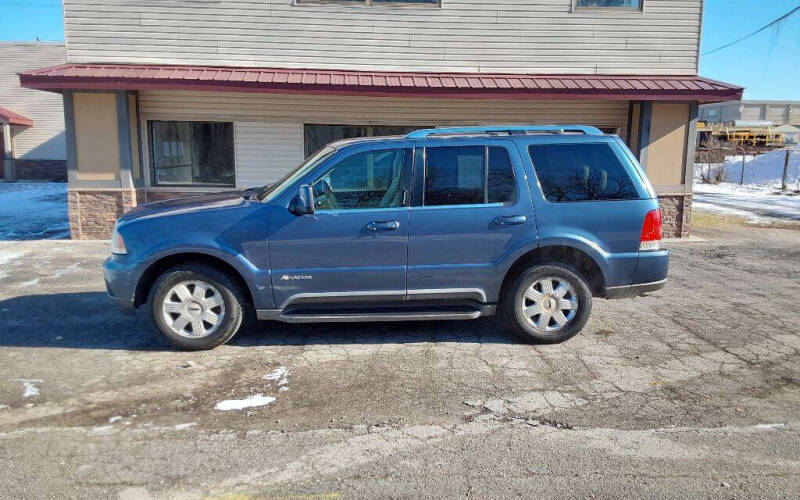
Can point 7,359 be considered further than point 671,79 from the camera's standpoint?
No

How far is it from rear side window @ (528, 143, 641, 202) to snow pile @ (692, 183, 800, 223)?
1171 cm

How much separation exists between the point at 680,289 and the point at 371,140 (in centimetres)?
478

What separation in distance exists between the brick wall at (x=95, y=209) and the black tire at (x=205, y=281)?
6.76 metres

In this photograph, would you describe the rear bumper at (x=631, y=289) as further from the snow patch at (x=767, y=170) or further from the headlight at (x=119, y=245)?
the snow patch at (x=767, y=170)

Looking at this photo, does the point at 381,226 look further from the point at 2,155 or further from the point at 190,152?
the point at 2,155

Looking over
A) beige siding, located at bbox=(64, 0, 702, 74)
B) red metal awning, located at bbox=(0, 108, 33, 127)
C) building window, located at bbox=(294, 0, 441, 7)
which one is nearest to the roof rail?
beige siding, located at bbox=(64, 0, 702, 74)

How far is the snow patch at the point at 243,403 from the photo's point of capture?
416 cm

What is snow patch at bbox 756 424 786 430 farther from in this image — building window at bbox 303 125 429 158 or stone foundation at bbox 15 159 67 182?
stone foundation at bbox 15 159 67 182

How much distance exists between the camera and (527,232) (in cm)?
528

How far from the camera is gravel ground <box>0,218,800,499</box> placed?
3262mm

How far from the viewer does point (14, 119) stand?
78.2ft

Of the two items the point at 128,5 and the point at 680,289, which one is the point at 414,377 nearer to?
the point at 680,289

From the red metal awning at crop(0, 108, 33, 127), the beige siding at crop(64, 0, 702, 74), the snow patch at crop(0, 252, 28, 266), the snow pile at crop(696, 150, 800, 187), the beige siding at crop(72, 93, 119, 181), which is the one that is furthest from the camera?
the snow pile at crop(696, 150, 800, 187)

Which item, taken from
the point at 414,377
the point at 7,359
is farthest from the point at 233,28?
the point at 414,377
